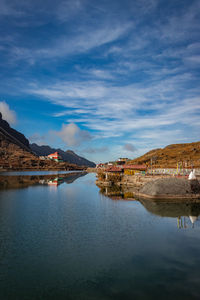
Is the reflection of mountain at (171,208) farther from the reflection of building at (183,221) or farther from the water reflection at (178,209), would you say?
the reflection of building at (183,221)

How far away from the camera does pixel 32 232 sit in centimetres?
3052

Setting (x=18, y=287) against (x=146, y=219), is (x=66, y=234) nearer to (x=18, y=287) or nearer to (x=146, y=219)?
(x=18, y=287)

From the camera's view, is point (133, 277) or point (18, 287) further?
point (133, 277)

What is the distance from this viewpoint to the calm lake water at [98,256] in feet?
56.5

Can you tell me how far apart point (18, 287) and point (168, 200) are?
4524cm

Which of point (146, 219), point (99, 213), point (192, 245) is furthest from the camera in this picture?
point (99, 213)

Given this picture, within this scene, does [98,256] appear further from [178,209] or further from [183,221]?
[178,209]

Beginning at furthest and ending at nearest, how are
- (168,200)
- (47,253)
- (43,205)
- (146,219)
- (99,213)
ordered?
(168,200) → (43,205) → (99,213) → (146,219) → (47,253)

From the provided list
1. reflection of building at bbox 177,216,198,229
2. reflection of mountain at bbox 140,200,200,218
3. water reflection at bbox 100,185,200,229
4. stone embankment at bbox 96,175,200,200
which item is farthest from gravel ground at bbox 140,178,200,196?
reflection of building at bbox 177,216,198,229

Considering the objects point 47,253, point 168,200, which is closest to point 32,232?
point 47,253

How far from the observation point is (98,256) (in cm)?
2306

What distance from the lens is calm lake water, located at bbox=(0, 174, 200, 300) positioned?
1723 cm

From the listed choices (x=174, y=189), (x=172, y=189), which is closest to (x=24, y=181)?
(x=172, y=189)

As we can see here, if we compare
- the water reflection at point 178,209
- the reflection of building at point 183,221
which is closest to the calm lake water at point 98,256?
the reflection of building at point 183,221
